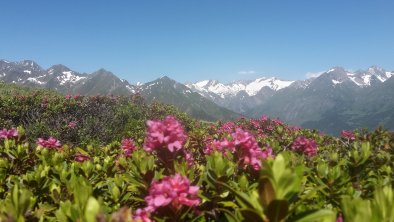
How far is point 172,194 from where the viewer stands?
8.16ft

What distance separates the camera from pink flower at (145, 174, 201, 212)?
2.48 m

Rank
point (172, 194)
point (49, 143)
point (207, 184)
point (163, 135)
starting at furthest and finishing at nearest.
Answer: point (49, 143) < point (163, 135) < point (207, 184) < point (172, 194)

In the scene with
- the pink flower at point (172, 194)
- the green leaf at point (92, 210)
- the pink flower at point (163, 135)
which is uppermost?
the pink flower at point (163, 135)

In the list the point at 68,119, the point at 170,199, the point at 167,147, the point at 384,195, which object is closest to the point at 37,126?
the point at 68,119

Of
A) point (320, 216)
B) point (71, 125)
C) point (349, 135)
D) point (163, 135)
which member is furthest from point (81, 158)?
point (71, 125)

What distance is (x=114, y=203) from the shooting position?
3.36 m

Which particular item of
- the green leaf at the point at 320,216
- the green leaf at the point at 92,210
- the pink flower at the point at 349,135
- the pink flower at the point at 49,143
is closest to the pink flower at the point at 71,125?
the pink flower at the point at 49,143

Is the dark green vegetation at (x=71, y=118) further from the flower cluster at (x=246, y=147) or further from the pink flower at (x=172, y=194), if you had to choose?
the pink flower at (x=172, y=194)

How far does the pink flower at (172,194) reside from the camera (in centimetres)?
248

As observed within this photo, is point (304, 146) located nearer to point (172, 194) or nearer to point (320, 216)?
point (172, 194)

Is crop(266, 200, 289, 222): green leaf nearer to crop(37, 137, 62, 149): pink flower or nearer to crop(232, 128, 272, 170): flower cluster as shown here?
crop(232, 128, 272, 170): flower cluster

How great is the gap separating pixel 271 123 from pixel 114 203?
43.2 feet

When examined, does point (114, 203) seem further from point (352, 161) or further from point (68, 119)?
point (68, 119)

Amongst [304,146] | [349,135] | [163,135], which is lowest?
[349,135]
